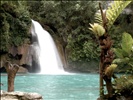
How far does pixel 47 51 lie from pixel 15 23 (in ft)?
11.9

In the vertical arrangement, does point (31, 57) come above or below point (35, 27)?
below

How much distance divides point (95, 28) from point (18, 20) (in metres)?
21.0

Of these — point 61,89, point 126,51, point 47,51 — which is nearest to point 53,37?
point 47,51

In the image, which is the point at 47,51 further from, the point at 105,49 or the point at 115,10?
the point at 105,49

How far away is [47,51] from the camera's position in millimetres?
26969

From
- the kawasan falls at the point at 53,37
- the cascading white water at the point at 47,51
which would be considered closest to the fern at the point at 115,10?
the kawasan falls at the point at 53,37

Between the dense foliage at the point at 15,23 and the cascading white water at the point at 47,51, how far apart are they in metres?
0.95

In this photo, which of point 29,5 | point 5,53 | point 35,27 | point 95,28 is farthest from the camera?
point 29,5

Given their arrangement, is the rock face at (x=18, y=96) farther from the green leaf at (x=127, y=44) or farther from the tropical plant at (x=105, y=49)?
the green leaf at (x=127, y=44)

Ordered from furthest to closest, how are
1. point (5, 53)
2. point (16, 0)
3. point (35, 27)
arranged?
point (35, 27)
point (5, 53)
point (16, 0)

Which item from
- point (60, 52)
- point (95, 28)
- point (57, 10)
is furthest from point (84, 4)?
point (95, 28)

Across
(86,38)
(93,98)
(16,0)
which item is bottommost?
(93,98)

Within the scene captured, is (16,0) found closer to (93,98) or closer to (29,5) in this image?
(29,5)

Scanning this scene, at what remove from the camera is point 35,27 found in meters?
26.8
